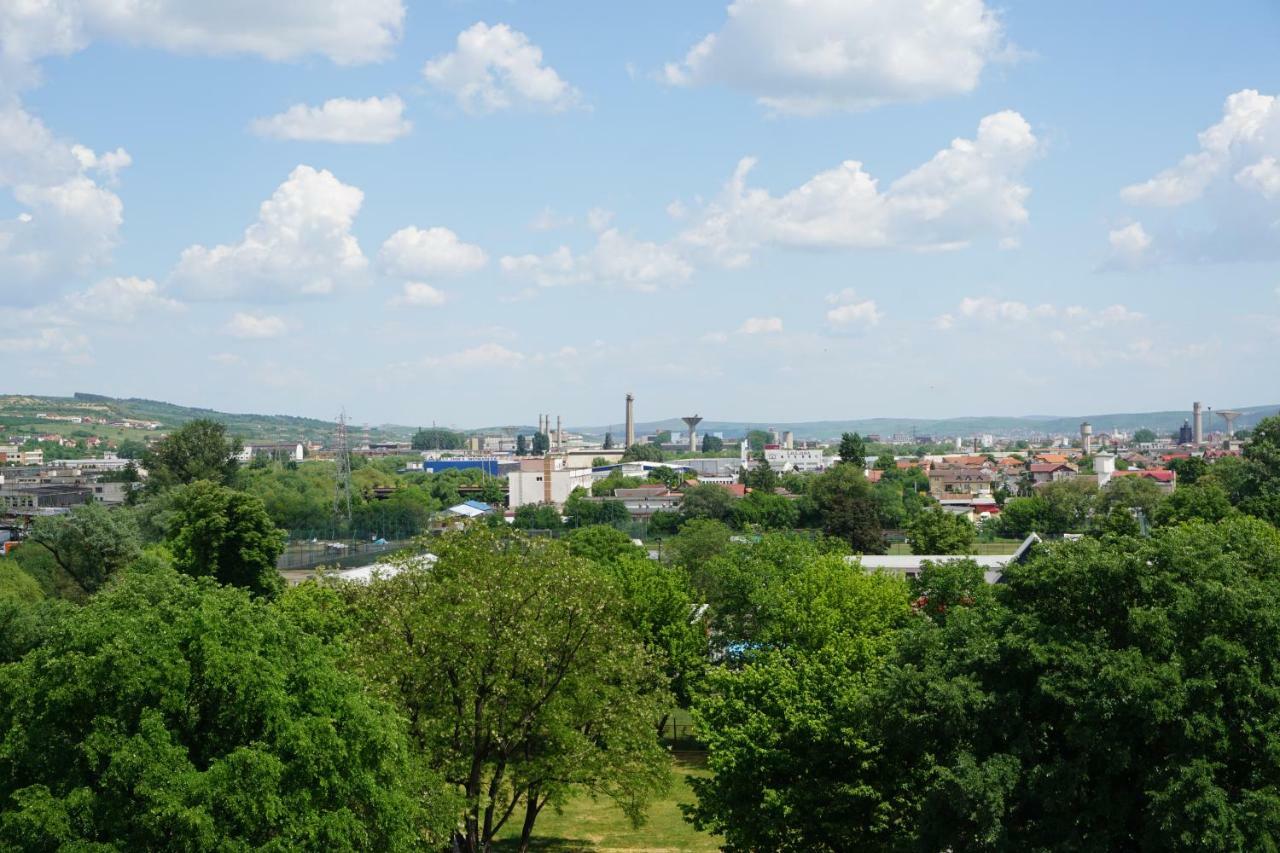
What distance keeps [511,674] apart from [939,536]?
170 feet

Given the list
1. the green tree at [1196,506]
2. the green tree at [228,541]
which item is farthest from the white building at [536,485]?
the green tree at [228,541]

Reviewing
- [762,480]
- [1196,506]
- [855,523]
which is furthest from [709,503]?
[1196,506]

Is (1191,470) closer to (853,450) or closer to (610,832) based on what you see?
(853,450)

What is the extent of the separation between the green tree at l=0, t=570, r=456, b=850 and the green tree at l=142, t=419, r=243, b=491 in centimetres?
6358

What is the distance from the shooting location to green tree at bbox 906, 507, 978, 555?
68312 millimetres

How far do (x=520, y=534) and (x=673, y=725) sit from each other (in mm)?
15653

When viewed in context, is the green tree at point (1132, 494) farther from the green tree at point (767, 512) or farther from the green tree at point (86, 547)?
the green tree at point (86, 547)

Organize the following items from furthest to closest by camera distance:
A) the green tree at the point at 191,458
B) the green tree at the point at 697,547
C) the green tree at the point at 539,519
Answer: the green tree at the point at 539,519 < the green tree at the point at 191,458 < the green tree at the point at 697,547

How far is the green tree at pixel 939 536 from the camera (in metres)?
68.3

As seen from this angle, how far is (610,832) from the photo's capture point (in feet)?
91.8

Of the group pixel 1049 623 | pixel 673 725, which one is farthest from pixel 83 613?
pixel 673 725

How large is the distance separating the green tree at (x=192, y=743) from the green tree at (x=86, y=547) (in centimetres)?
3571

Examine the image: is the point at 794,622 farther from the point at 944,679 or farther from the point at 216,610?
the point at 216,610

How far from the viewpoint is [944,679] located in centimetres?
1772
